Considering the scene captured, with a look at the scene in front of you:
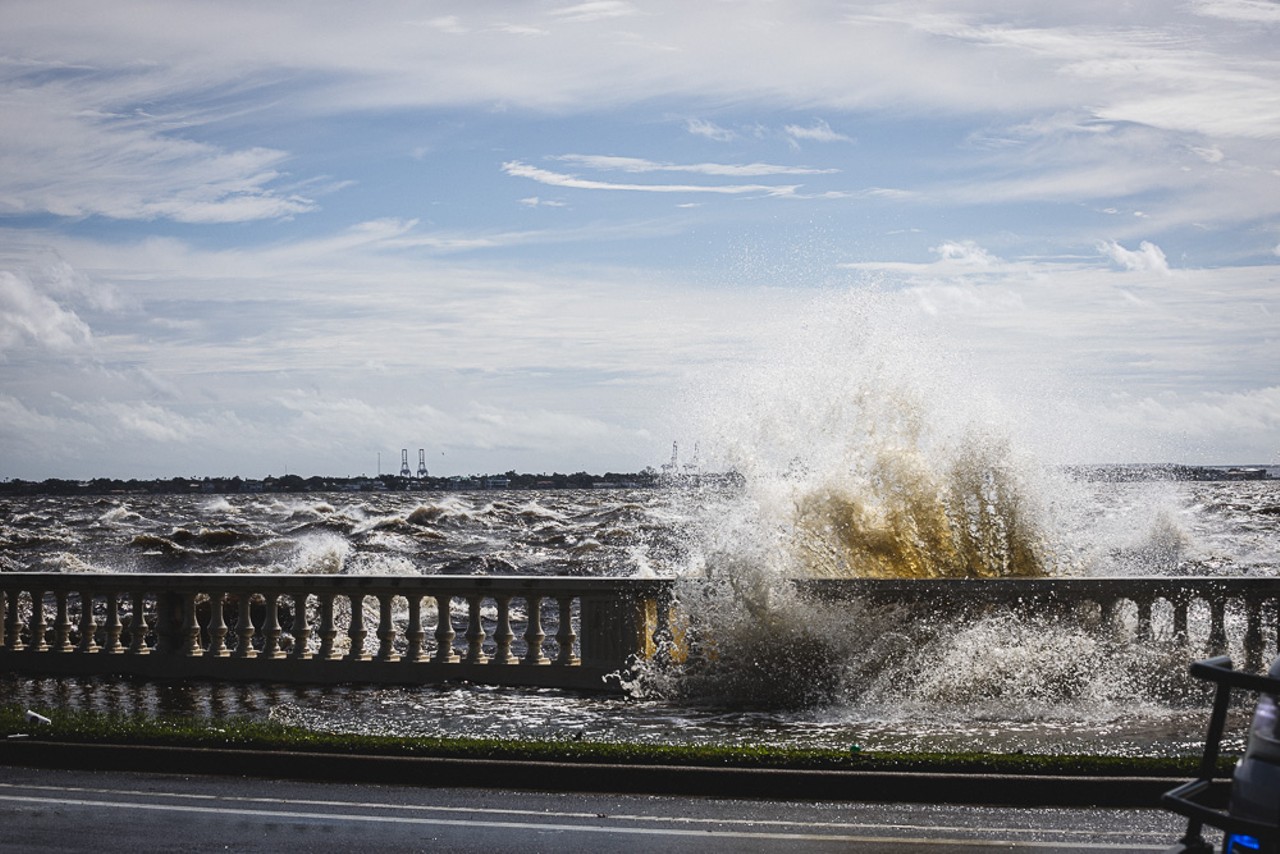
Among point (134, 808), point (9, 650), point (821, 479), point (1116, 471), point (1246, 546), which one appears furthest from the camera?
point (1246, 546)

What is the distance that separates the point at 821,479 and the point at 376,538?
56689 mm

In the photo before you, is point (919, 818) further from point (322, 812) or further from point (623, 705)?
point (623, 705)

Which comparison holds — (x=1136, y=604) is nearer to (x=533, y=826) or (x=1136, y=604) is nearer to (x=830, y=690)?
(x=830, y=690)

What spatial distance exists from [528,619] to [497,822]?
5004 mm

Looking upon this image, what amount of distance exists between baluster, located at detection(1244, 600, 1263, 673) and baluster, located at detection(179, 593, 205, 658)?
9.14 m

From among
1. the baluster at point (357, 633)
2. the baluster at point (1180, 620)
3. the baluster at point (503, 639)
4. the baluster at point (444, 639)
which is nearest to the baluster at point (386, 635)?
the baluster at point (357, 633)

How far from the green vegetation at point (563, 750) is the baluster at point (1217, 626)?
2812 millimetres

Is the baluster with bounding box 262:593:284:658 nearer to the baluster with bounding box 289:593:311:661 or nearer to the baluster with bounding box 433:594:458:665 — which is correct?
the baluster with bounding box 289:593:311:661

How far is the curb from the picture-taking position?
8859 millimetres

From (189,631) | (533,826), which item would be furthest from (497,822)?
(189,631)

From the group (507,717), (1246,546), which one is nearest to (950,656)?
(507,717)

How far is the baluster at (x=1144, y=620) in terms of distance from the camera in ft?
40.1

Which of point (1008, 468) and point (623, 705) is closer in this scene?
point (623, 705)

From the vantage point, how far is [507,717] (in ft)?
39.1
